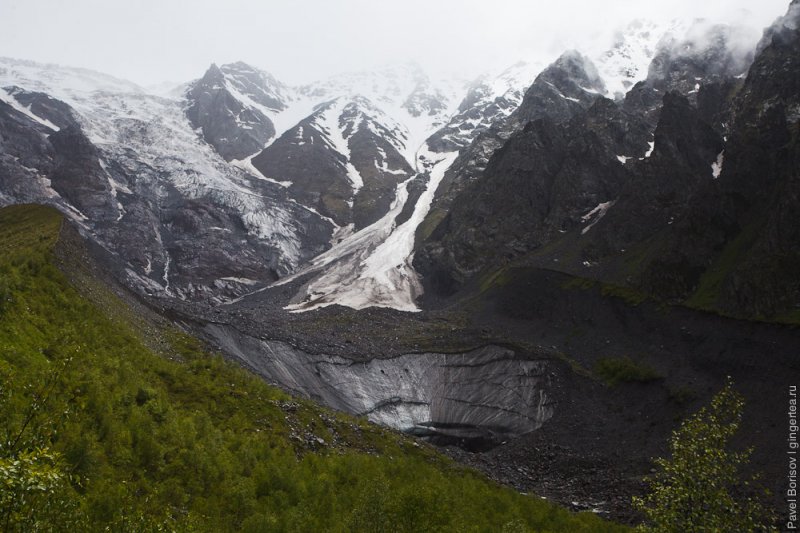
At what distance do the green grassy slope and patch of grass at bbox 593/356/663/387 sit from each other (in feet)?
121

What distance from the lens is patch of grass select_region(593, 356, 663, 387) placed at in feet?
238

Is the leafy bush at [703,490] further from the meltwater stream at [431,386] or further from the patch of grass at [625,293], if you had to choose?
the patch of grass at [625,293]

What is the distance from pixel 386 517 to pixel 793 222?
82.6 m

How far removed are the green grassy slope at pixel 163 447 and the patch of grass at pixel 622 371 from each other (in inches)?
1449

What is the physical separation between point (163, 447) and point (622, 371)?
6630 cm

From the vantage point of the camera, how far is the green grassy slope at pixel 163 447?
1194 cm

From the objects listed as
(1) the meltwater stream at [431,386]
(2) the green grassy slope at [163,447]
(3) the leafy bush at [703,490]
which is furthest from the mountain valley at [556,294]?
(3) the leafy bush at [703,490]

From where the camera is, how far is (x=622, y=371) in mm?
75562

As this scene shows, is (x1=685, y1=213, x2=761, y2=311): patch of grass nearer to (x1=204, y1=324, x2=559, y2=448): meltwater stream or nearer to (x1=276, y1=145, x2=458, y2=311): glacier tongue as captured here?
(x1=204, y1=324, x2=559, y2=448): meltwater stream

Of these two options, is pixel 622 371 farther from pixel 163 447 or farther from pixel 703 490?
pixel 163 447

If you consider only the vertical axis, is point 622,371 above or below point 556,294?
below

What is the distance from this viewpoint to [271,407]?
127 feet

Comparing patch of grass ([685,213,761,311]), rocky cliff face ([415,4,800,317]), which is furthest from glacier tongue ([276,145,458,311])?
patch of grass ([685,213,761,311])

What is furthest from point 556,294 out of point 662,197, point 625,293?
point 662,197
